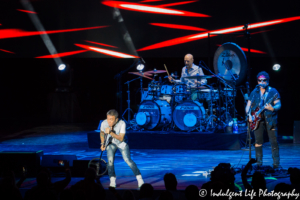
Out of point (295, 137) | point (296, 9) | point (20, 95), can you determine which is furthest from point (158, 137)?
point (20, 95)

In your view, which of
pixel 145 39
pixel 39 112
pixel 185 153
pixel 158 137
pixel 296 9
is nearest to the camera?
pixel 185 153

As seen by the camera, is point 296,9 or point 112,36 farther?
point 112,36

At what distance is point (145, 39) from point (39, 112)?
763 cm

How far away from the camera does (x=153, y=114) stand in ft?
33.3

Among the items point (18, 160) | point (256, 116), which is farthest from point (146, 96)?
point (18, 160)

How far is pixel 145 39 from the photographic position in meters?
12.0

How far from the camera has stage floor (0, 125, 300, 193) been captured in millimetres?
6148

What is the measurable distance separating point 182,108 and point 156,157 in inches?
72.6

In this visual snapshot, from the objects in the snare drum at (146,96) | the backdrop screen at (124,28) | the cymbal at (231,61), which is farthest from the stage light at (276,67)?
the snare drum at (146,96)

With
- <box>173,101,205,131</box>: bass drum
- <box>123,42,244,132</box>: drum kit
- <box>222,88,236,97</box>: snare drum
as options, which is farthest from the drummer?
<box>222,88,236,97</box>: snare drum

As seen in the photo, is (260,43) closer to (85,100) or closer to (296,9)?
(296,9)

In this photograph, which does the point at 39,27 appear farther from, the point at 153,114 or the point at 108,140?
the point at 108,140

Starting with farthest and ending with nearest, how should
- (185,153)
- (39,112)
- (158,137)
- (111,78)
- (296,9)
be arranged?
(39,112)
(111,78)
(296,9)
(158,137)
(185,153)

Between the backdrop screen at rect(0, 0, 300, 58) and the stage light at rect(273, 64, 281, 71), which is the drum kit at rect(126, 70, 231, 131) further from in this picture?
the stage light at rect(273, 64, 281, 71)
